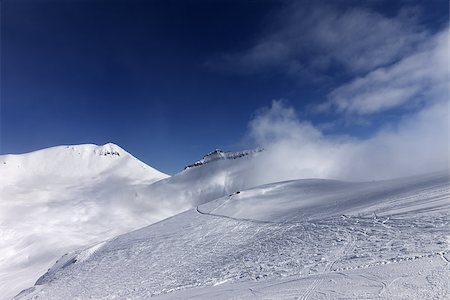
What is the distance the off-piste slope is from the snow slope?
21.9 m

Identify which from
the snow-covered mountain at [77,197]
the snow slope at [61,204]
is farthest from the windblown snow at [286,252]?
the snow-covered mountain at [77,197]

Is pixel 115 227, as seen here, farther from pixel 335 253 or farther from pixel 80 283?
pixel 335 253

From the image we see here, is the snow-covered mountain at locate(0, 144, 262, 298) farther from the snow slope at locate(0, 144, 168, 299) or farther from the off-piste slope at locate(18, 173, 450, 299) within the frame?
the off-piste slope at locate(18, 173, 450, 299)

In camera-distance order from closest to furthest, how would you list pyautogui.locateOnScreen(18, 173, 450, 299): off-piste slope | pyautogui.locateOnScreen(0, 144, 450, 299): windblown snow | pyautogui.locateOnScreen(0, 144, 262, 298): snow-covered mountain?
pyautogui.locateOnScreen(18, 173, 450, 299): off-piste slope < pyautogui.locateOnScreen(0, 144, 450, 299): windblown snow < pyautogui.locateOnScreen(0, 144, 262, 298): snow-covered mountain

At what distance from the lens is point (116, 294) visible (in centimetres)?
1567

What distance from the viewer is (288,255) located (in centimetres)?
1411

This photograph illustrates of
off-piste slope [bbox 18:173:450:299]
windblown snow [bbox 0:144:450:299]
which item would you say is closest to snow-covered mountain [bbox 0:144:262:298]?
windblown snow [bbox 0:144:450:299]

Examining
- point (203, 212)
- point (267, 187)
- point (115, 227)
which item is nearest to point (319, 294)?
point (203, 212)

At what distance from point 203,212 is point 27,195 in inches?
4221

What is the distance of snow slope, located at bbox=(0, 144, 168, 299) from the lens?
57.8 meters

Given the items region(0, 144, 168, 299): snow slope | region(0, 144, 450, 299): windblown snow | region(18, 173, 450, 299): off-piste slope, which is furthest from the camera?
region(0, 144, 168, 299): snow slope

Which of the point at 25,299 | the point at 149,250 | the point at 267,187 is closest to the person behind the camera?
the point at 25,299

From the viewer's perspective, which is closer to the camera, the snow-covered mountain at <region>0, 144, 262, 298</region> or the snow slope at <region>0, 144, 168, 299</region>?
the snow slope at <region>0, 144, 168, 299</region>

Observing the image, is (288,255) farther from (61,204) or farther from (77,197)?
(77,197)
